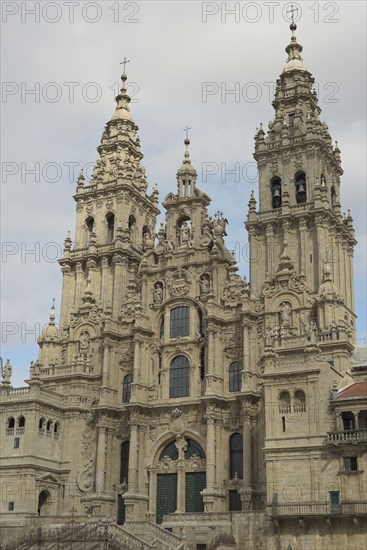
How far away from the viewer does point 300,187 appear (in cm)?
5616

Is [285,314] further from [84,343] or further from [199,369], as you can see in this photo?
[84,343]

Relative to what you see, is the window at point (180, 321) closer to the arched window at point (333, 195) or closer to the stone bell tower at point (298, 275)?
the stone bell tower at point (298, 275)

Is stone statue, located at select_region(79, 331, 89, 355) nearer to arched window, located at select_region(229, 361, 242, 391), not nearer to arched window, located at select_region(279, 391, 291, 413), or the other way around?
arched window, located at select_region(229, 361, 242, 391)

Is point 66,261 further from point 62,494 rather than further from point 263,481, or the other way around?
point 263,481


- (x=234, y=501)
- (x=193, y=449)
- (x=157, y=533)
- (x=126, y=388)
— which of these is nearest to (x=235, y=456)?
(x=234, y=501)

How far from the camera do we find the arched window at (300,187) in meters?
56.1

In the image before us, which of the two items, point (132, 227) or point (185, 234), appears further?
point (132, 227)

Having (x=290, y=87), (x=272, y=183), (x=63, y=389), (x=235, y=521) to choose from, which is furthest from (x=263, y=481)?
(x=290, y=87)

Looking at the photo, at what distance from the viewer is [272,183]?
57.8 m

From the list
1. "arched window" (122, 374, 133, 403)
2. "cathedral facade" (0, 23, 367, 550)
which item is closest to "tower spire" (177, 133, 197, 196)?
"cathedral facade" (0, 23, 367, 550)

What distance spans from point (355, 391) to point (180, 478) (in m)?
15.8

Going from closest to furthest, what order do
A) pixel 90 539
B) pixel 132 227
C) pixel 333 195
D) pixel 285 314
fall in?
1. pixel 90 539
2. pixel 285 314
3. pixel 333 195
4. pixel 132 227

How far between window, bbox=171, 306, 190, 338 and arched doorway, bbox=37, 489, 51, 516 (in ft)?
45.6

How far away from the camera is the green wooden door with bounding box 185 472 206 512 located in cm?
5159
